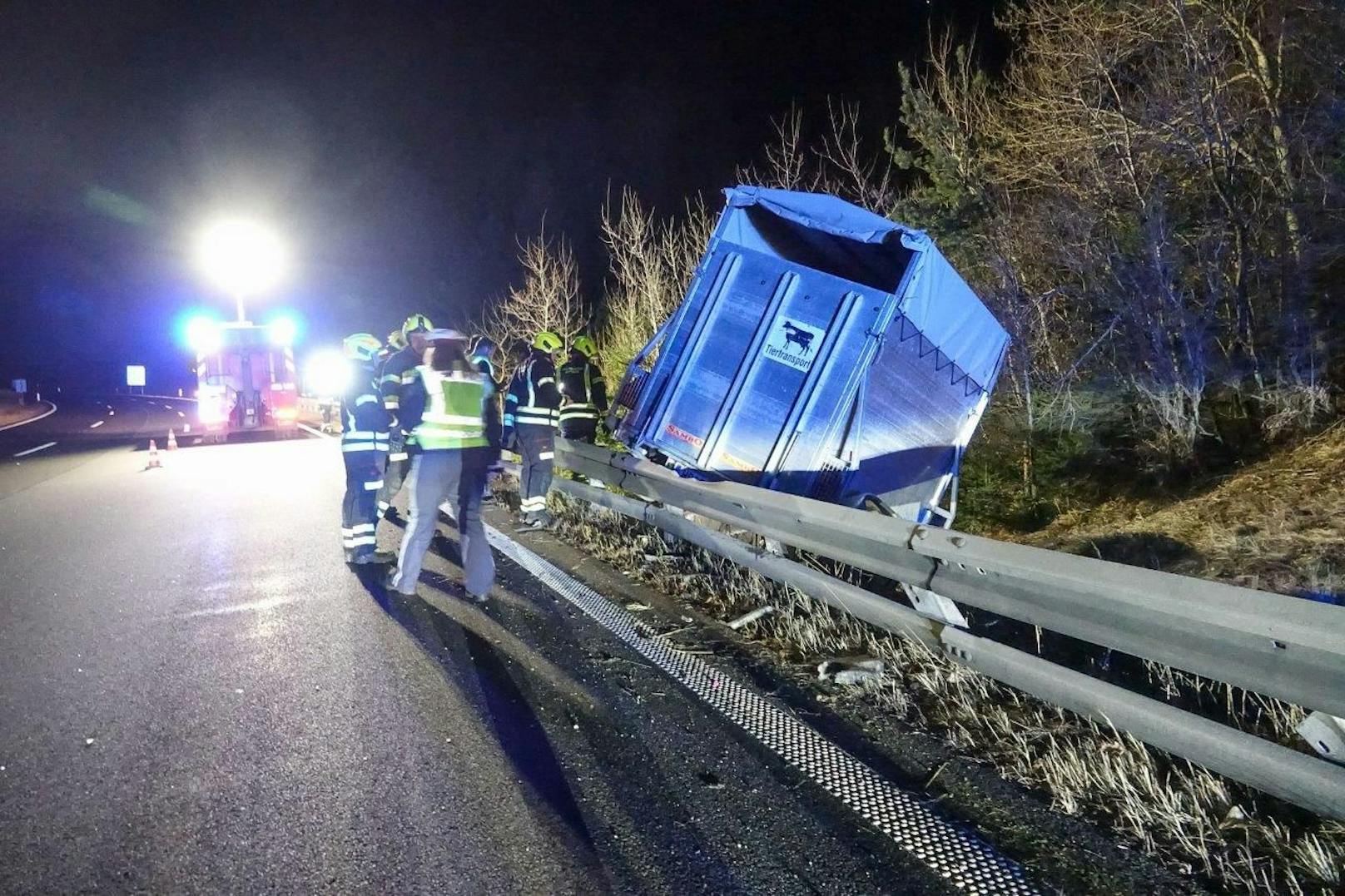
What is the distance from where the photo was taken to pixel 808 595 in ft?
14.7

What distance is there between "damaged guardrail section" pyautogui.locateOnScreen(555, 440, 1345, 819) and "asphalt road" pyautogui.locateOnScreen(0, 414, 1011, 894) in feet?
2.88

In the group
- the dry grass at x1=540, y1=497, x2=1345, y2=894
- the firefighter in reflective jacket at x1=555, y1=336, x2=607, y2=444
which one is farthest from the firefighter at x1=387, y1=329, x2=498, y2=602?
the firefighter in reflective jacket at x1=555, y1=336, x2=607, y2=444

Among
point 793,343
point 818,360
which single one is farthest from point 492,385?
point 818,360

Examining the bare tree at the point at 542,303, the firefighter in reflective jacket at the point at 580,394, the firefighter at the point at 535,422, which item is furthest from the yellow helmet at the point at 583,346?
the bare tree at the point at 542,303

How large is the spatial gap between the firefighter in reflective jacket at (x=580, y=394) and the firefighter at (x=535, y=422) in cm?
22

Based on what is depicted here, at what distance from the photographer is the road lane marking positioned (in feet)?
8.27

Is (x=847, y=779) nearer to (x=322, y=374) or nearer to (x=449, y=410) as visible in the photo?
(x=449, y=410)

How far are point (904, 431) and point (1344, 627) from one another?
13.9 ft

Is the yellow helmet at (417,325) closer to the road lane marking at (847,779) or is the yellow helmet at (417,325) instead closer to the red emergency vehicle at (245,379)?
the road lane marking at (847,779)

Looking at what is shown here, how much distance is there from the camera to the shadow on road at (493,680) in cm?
300

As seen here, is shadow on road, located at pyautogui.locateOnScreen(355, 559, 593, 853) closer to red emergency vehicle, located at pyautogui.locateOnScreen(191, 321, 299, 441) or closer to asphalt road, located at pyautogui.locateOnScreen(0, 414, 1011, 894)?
asphalt road, located at pyautogui.locateOnScreen(0, 414, 1011, 894)

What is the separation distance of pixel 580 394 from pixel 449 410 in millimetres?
3575

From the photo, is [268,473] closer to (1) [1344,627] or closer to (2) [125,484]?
(2) [125,484]

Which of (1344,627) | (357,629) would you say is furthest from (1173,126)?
(357,629)
